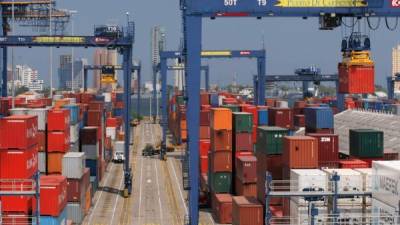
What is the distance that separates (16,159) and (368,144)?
20829mm

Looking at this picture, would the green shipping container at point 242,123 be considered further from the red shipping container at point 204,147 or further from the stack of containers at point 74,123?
the stack of containers at point 74,123

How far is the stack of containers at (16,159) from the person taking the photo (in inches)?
1265

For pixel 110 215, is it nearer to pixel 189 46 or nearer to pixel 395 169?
pixel 189 46

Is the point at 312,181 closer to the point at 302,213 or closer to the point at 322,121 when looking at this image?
the point at 302,213

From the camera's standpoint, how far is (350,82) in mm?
26672

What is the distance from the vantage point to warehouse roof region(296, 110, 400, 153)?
52025 millimetres

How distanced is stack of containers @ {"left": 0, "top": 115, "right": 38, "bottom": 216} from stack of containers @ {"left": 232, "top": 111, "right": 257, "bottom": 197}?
1565 cm

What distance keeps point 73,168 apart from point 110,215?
6.14 m

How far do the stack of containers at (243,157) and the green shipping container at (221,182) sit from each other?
0.43 meters

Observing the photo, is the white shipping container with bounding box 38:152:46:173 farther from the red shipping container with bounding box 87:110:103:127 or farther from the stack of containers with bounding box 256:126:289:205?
the red shipping container with bounding box 87:110:103:127

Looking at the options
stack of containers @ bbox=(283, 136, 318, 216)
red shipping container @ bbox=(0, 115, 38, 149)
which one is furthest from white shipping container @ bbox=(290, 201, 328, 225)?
red shipping container @ bbox=(0, 115, 38, 149)

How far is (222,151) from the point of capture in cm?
4941

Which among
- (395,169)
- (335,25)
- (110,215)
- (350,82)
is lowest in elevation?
(110,215)

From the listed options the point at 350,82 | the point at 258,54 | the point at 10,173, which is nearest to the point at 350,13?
the point at 350,82
